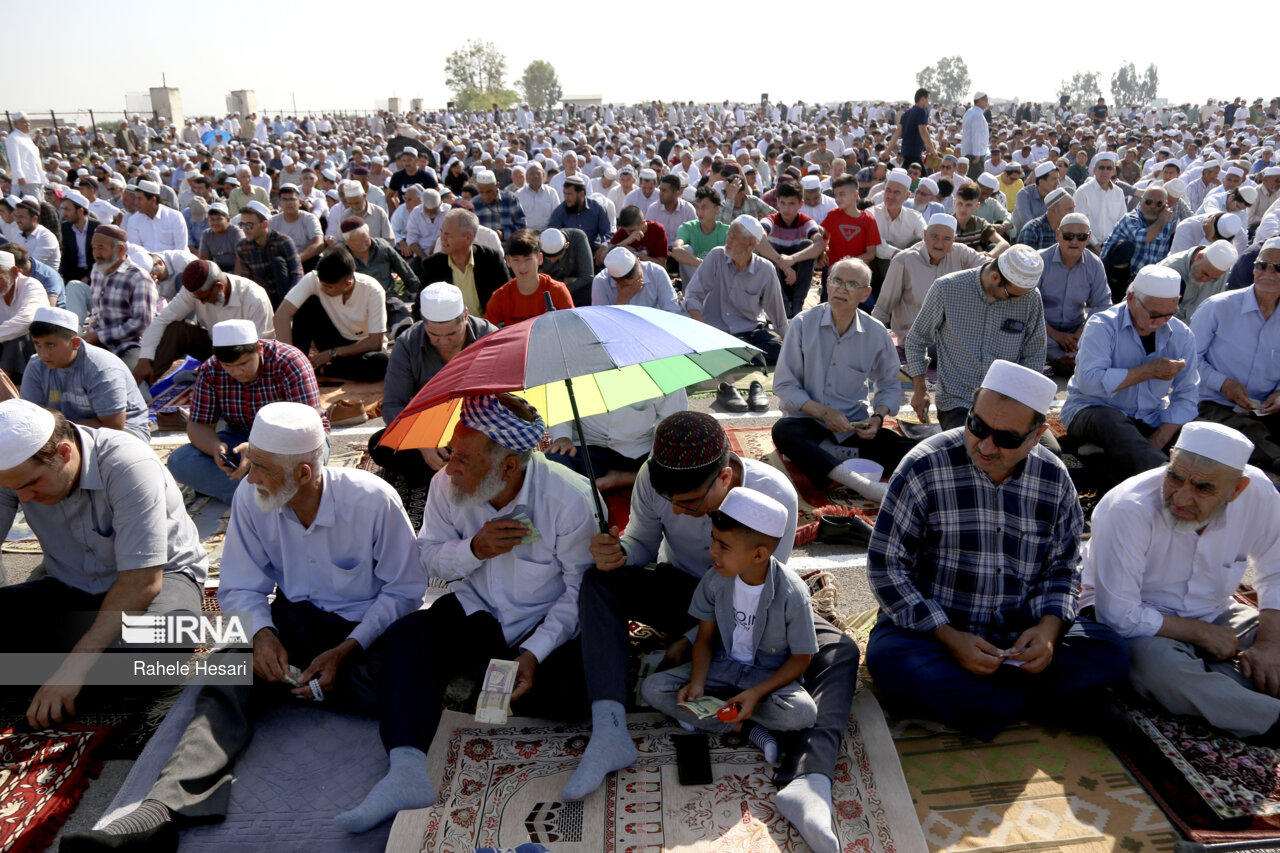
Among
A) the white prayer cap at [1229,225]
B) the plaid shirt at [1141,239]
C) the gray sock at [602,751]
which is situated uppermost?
the white prayer cap at [1229,225]

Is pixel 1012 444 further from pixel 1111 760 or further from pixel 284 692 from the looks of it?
pixel 284 692

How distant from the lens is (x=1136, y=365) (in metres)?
4.88

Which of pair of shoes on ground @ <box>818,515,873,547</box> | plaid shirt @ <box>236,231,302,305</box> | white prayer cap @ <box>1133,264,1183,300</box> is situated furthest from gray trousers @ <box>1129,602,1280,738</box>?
plaid shirt @ <box>236,231,302,305</box>

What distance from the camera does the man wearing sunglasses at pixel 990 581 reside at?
115 inches

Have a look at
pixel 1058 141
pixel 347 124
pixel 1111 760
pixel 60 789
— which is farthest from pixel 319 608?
pixel 347 124

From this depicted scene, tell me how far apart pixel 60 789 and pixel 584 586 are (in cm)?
176

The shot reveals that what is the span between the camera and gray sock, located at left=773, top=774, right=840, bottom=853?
2453 millimetres

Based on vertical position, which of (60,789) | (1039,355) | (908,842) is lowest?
(60,789)

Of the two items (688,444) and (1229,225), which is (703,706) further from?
(1229,225)

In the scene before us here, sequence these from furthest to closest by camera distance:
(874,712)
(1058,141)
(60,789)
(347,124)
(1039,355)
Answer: (347,124) < (1058,141) < (1039,355) < (874,712) < (60,789)

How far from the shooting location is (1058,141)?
23.4 metres

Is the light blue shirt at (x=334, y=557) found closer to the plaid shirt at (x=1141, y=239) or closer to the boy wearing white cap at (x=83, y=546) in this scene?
the boy wearing white cap at (x=83, y=546)

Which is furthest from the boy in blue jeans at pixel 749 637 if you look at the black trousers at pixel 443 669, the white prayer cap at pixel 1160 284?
the white prayer cap at pixel 1160 284

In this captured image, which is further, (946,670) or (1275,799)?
(946,670)
